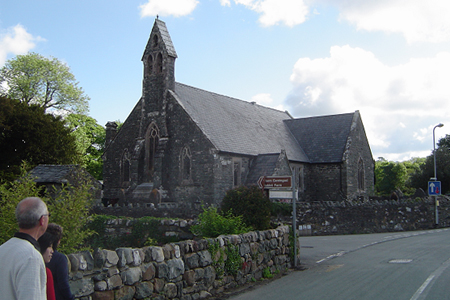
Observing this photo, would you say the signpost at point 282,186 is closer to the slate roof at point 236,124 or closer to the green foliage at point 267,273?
the green foliage at point 267,273

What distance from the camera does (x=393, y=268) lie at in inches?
479

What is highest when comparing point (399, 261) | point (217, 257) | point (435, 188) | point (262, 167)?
point (262, 167)

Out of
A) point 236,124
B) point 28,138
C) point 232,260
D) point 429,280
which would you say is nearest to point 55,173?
point 28,138

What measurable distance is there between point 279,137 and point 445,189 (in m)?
23.0

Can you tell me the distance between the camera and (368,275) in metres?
11.3

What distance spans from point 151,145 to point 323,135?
676 inches

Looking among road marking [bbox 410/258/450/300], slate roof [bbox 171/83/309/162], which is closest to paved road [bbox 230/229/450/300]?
road marking [bbox 410/258/450/300]

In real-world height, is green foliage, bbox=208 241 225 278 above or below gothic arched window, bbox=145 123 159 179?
below

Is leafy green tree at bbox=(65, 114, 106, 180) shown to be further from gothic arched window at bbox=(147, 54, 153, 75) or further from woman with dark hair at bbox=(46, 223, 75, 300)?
woman with dark hair at bbox=(46, 223, 75, 300)

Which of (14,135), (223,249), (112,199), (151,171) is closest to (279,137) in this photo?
(151,171)

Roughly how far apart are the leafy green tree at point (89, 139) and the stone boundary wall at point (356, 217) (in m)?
33.5

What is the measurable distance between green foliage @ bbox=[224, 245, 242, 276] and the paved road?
27.3 inches

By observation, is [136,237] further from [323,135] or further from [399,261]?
[323,135]

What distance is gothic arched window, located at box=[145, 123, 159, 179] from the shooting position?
100.0ft
